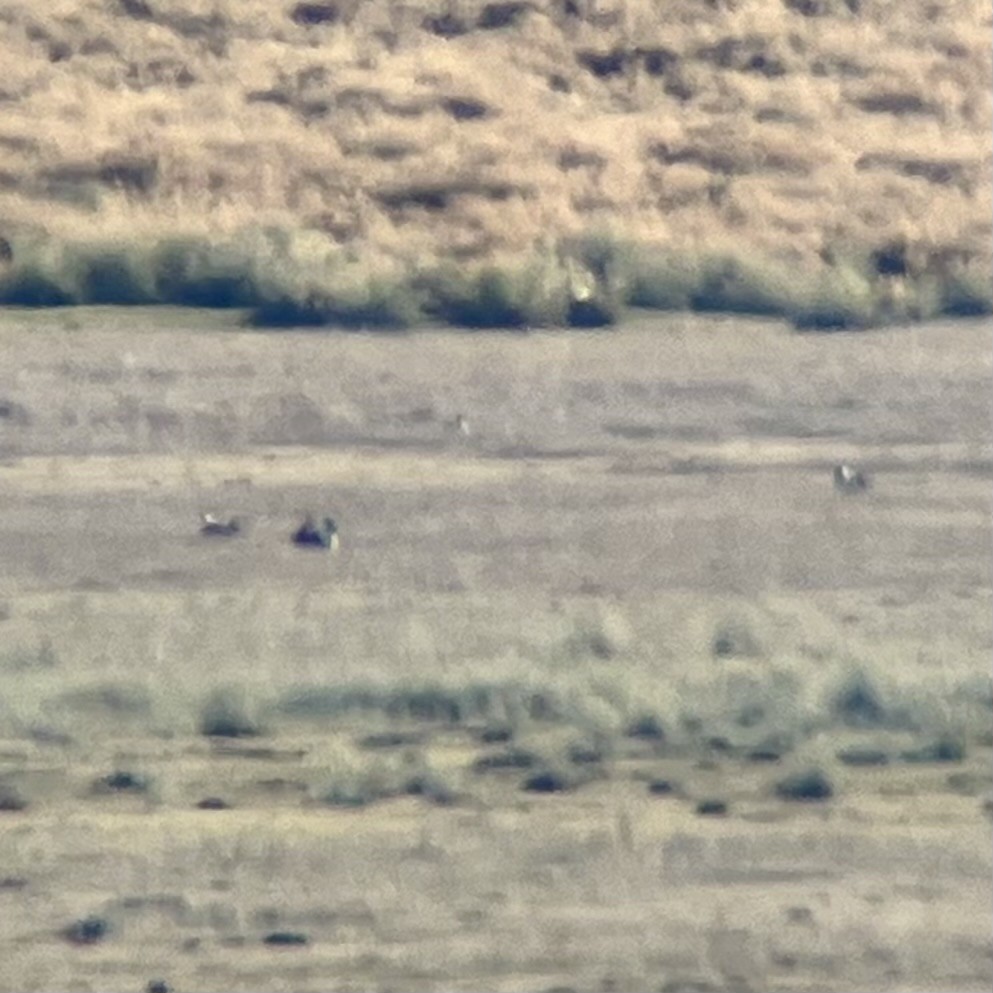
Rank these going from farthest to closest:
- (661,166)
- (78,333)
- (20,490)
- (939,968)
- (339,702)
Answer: (661,166), (78,333), (20,490), (339,702), (939,968)

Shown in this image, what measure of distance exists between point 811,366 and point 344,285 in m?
2.50

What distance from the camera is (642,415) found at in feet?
48.0

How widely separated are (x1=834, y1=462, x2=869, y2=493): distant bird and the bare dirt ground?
0.07m

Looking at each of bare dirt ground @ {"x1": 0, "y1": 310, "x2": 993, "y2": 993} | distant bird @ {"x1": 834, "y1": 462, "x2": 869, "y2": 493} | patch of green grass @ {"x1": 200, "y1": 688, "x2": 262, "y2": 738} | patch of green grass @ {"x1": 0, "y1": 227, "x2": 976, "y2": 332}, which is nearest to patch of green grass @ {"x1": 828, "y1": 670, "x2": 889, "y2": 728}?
bare dirt ground @ {"x1": 0, "y1": 310, "x2": 993, "y2": 993}

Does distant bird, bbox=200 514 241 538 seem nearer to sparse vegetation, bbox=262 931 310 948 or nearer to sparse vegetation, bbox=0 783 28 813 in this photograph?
sparse vegetation, bbox=0 783 28 813

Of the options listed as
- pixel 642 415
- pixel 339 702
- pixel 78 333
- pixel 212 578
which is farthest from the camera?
pixel 78 333

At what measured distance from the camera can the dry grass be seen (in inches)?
669

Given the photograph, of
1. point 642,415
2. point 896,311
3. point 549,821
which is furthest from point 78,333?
A: point 549,821

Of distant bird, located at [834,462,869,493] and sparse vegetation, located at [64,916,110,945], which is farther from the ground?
distant bird, located at [834,462,869,493]

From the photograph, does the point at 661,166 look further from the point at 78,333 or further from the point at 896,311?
the point at 78,333

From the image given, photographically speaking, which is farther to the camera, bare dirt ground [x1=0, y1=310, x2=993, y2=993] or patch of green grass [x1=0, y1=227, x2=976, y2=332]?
patch of green grass [x1=0, y1=227, x2=976, y2=332]

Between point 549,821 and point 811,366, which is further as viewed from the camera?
point 811,366

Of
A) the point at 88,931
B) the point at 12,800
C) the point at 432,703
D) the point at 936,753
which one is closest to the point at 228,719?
the point at 432,703

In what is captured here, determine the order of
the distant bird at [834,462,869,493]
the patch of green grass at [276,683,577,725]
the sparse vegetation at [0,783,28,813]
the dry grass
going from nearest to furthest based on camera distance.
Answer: the sparse vegetation at [0,783,28,813] → the patch of green grass at [276,683,577,725] → the distant bird at [834,462,869,493] → the dry grass
